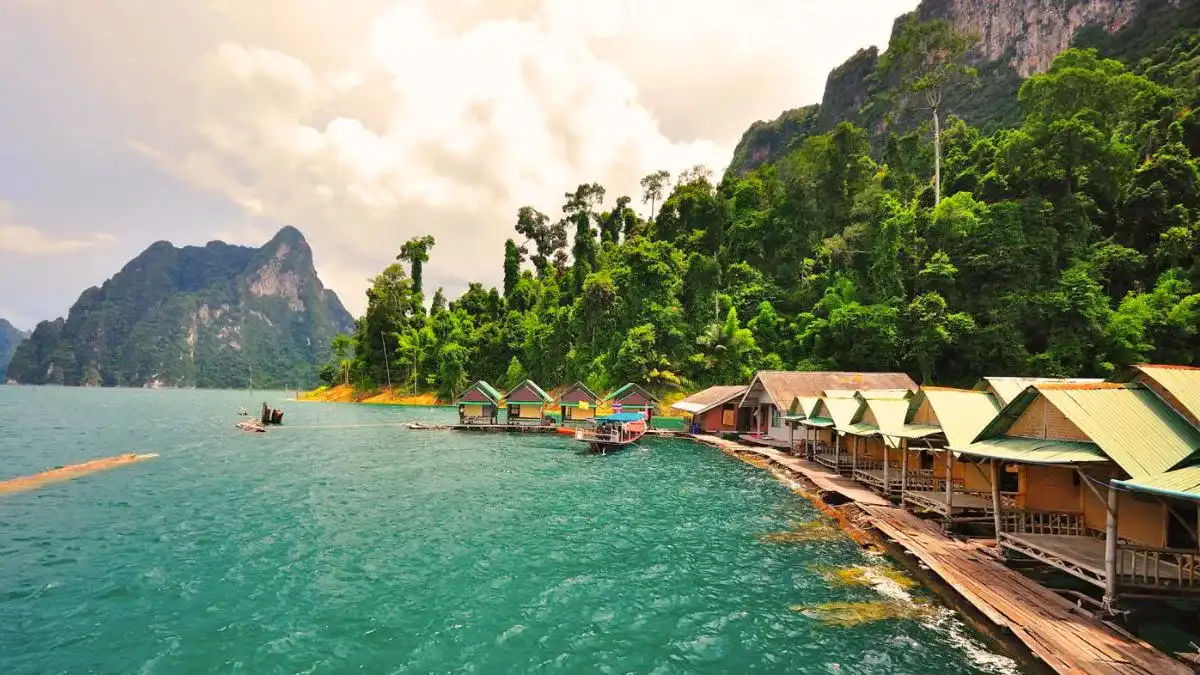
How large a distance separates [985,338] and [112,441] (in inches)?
2866

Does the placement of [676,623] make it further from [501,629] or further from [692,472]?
[692,472]

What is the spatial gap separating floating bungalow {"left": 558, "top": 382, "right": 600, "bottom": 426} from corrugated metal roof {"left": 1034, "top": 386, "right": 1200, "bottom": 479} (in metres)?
43.4

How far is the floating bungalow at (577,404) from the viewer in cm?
5675

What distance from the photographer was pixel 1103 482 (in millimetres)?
13195

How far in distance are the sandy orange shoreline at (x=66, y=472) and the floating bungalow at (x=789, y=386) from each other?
42578 millimetres

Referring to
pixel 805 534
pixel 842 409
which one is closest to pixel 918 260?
pixel 842 409

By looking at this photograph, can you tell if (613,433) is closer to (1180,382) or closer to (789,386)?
(789,386)

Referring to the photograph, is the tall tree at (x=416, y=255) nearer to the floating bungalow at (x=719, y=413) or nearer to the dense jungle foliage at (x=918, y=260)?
the dense jungle foliage at (x=918, y=260)

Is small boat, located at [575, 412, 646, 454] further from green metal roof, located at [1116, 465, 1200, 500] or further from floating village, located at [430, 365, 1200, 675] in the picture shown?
green metal roof, located at [1116, 465, 1200, 500]

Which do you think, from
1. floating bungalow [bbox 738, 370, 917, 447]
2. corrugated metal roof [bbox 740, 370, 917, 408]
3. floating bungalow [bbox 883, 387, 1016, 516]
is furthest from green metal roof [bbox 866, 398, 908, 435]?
corrugated metal roof [bbox 740, 370, 917, 408]

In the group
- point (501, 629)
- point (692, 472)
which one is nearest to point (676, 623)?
point (501, 629)

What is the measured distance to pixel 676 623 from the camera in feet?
42.3

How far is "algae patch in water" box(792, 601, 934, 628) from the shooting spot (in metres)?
12.8

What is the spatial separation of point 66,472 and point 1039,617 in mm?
43644
